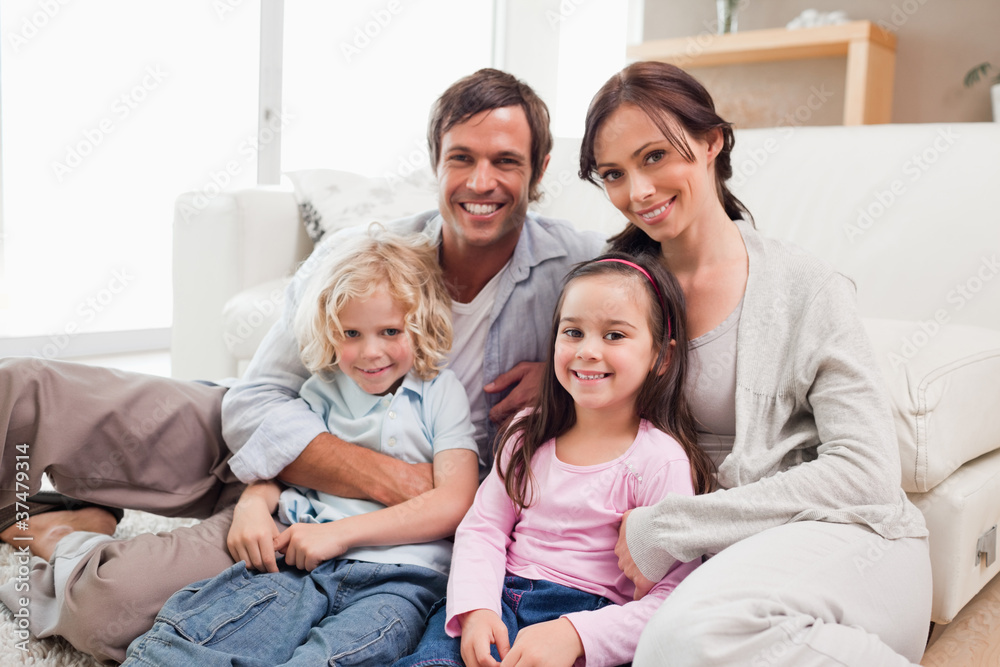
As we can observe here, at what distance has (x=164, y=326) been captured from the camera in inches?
159

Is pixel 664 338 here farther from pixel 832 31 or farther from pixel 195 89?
pixel 195 89

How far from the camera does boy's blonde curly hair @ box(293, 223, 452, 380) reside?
1.28 metres

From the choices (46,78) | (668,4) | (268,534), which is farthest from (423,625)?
(668,4)

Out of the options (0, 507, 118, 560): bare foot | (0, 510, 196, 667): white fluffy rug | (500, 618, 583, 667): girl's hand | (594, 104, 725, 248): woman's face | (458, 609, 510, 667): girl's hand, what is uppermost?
→ (594, 104, 725, 248): woman's face

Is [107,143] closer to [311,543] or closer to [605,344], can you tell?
[311,543]

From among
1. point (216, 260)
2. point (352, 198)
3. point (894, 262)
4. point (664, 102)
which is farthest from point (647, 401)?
point (216, 260)

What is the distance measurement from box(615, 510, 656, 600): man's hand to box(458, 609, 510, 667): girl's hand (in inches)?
6.5

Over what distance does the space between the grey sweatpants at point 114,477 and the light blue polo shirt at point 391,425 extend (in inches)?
5.4

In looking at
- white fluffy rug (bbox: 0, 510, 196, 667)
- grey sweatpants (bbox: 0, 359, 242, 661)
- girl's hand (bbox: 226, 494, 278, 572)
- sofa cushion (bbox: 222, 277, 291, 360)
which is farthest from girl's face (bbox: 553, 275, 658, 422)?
sofa cushion (bbox: 222, 277, 291, 360)

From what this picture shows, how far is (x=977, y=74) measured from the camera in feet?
11.3

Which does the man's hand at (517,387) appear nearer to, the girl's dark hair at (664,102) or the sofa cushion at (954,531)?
the girl's dark hair at (664,102)

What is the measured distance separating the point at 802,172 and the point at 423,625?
50.3 inches

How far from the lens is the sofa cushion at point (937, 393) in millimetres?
1084

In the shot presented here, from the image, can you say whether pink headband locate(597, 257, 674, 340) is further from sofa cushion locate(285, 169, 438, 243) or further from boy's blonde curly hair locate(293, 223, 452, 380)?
sofa cushion locate(285, 169, 438, 243)
